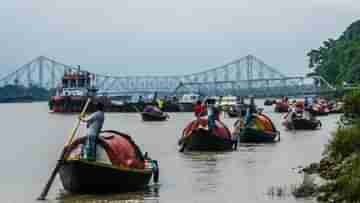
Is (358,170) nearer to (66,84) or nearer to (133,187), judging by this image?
(133,187)

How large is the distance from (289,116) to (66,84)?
62368 millimetres

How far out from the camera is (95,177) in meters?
22.0

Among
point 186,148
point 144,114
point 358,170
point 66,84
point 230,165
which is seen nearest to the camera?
point 358,170

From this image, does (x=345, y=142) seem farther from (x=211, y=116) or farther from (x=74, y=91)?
(x=74, y=91)

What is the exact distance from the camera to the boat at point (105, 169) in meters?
21.7

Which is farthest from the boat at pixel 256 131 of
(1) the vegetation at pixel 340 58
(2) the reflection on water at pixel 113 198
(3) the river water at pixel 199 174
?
(1) the vegetation at pixel 340 58

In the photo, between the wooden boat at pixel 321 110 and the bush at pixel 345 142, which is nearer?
the bush at pixel 345 142

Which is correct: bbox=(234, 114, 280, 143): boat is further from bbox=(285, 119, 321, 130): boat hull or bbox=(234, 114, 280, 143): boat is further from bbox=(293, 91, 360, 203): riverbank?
bbox=(293, 91, 360, 203): riverbank

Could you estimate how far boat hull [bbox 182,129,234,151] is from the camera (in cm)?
3475

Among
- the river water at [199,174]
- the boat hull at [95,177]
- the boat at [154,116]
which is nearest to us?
the boat hull at [95,177]

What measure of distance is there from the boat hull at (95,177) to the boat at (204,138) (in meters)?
11.8

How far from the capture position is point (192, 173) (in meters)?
28.3

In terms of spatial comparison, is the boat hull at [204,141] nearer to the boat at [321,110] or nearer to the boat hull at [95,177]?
the boat hull at [95,177]

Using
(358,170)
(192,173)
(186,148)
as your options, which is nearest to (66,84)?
(186,148)
